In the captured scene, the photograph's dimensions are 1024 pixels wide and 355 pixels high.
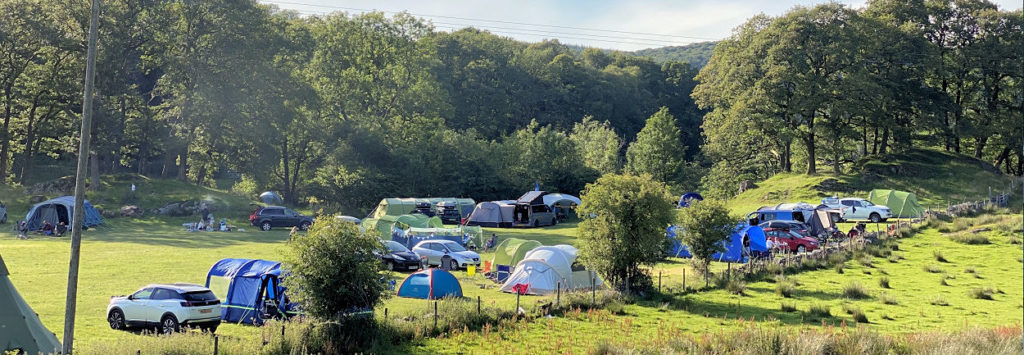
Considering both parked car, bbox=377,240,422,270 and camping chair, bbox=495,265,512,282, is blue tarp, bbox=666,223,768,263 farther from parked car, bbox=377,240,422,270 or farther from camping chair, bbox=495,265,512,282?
parked car, bbox=377,240,422,270

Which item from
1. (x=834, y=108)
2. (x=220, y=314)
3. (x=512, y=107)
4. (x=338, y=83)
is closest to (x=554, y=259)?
(x=220, y=314)

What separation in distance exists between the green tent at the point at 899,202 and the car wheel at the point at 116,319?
1664 inches

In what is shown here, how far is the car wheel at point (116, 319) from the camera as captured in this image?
58.6 ft

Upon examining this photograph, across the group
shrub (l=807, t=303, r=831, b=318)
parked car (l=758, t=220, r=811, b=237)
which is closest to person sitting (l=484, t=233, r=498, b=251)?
parked car (l=758, t=220, r=811, b=237)

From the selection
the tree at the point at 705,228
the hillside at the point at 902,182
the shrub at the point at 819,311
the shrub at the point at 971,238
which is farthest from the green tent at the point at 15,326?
the hillside at the point at 902,182

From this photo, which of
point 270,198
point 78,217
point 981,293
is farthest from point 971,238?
point 270,198

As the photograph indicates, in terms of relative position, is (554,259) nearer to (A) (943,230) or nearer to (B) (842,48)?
(A) (943,230)

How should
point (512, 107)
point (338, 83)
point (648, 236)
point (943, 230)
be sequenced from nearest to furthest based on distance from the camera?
point (648, 236) → point (943, 230) → point (338, 83) → point (512, 107)

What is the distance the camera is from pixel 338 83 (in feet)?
217

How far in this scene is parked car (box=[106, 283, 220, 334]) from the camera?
17438 millimetres

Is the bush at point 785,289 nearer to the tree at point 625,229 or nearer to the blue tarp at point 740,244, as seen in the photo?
the tree at point 625,229

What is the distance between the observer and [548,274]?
25.1 metres

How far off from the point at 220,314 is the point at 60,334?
3.28m

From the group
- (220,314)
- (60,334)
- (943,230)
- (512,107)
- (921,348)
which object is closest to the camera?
(921,348)
